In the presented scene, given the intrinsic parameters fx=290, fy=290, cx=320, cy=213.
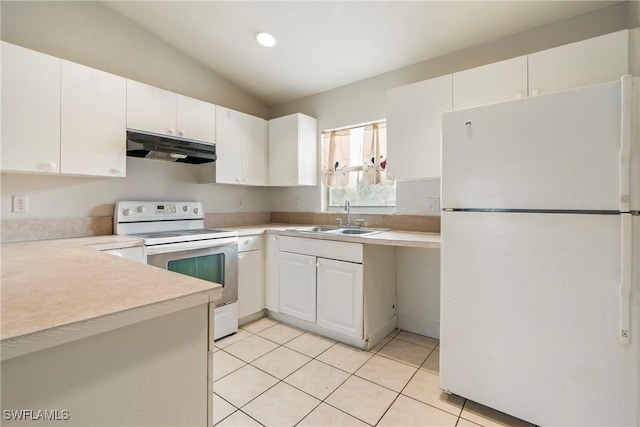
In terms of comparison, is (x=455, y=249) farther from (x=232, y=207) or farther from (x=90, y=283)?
(x=232, y=207)

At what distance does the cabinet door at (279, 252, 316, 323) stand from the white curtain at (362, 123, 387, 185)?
1.02 metres

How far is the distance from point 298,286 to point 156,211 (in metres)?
1.43

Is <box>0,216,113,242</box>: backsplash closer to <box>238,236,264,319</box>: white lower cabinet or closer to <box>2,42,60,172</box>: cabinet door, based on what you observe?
<box>2,42,60,172</box>: cabinet door

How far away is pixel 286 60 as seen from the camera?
9.20 feet

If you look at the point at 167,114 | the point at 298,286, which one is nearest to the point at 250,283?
the point at 298,286

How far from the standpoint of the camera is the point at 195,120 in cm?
266

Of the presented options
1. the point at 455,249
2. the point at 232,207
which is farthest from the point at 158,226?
the point at 455,249

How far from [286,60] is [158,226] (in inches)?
77.2

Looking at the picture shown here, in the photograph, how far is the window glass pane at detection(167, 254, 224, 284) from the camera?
2260mm

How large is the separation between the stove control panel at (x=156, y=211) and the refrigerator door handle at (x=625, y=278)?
3023 mm

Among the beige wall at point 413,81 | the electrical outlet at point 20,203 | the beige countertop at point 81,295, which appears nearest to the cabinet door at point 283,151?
the beige wall at point 413,81

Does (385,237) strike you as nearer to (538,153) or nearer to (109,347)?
(538,153)

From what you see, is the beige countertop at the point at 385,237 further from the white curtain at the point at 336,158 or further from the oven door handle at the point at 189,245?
the white curtain at the point at 336,158

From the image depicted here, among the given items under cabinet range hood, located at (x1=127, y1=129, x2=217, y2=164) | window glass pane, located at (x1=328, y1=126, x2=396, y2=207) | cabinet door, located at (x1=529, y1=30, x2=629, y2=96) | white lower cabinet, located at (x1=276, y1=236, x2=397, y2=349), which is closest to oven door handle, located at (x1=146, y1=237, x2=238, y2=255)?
white lower cabinet, located at (x1=276, y1=236, x2=397, y2=349)
